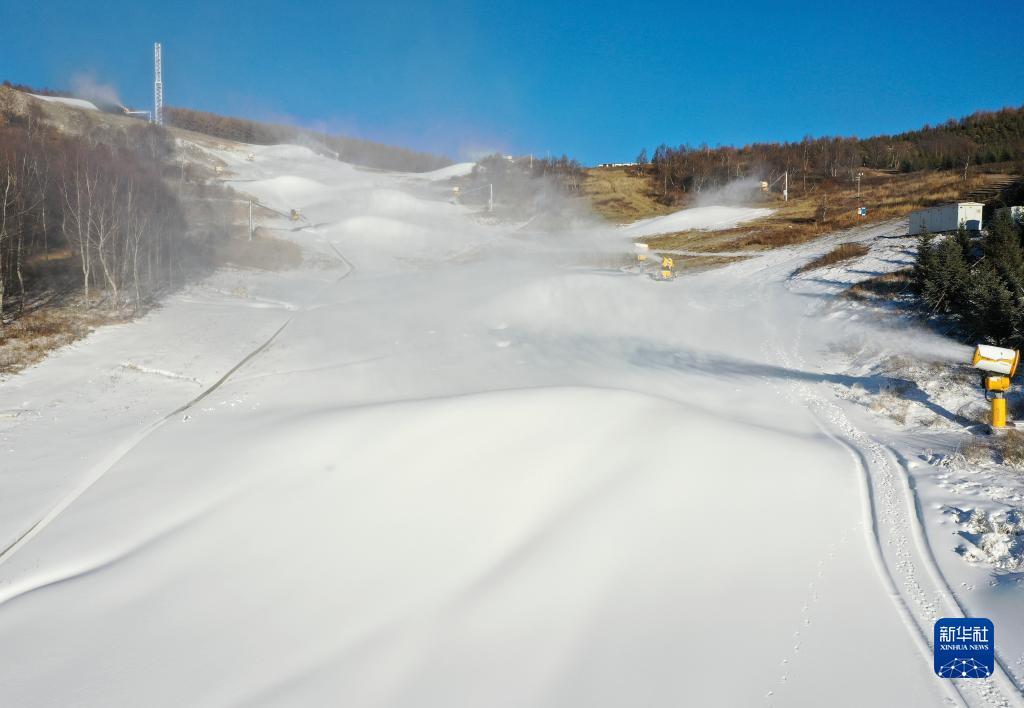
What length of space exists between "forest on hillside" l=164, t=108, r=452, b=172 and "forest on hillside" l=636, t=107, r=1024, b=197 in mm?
35947

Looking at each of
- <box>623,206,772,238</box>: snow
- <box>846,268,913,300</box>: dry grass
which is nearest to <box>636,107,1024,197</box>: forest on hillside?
<box>623,206,772,238</box>: snow

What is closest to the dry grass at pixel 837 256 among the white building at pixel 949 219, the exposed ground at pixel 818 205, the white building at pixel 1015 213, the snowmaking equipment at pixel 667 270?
the white building at pixel 949 219

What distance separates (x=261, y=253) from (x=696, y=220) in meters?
33.0

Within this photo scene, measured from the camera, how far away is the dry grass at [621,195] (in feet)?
192

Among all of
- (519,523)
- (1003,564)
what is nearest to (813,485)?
(1003,564)

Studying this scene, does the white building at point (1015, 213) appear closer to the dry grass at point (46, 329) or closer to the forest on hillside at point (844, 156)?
the dry grass at point (46, 329)

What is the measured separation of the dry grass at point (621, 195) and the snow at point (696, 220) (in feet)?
12.4

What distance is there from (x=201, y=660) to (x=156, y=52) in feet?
278

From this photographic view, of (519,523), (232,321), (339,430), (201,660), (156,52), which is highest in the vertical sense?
(156,52)

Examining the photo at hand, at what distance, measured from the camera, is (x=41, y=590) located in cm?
695

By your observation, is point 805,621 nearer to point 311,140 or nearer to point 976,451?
point 976,451

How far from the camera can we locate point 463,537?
751 centimetres

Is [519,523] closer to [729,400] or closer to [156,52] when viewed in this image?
[729,400]

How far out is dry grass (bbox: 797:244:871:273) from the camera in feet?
84.1
